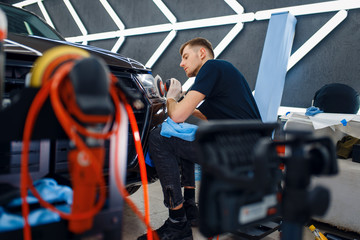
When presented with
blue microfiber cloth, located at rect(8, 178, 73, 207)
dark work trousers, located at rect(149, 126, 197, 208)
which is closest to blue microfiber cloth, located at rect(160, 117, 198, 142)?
dark work trousers, located at rect(149, 126, 197, 208)

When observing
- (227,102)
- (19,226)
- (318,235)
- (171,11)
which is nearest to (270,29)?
(171,11)

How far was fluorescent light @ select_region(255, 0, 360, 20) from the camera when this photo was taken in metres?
3.32

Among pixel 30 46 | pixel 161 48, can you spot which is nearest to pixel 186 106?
pixel 30 46

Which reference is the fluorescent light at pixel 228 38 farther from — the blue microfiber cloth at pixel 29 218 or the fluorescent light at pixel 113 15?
the blue microfiber cloth at pixel 29 218

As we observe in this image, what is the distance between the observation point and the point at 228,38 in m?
4.21

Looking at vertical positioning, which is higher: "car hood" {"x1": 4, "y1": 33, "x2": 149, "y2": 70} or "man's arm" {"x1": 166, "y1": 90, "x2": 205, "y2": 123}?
"car hood" {"x1": 4, "y1": 33, "x2": 149, "y2": 70}

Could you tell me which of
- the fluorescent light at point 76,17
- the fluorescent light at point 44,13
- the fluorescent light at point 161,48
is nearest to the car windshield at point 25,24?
the fluorescent light at point 161,48

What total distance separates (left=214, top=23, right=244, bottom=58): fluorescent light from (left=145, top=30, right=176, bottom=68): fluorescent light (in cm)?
91

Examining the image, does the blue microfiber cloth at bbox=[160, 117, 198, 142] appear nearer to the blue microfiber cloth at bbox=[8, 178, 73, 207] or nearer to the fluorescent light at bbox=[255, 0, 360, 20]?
the blue microfiber cloth at bbox=[8, 178, 73, 207]

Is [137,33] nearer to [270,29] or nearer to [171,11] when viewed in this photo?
[171,11]

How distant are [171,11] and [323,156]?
187 inches

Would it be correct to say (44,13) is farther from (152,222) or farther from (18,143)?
(18,143)

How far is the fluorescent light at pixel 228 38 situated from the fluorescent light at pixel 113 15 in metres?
2.28

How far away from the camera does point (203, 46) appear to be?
6.12 ft
